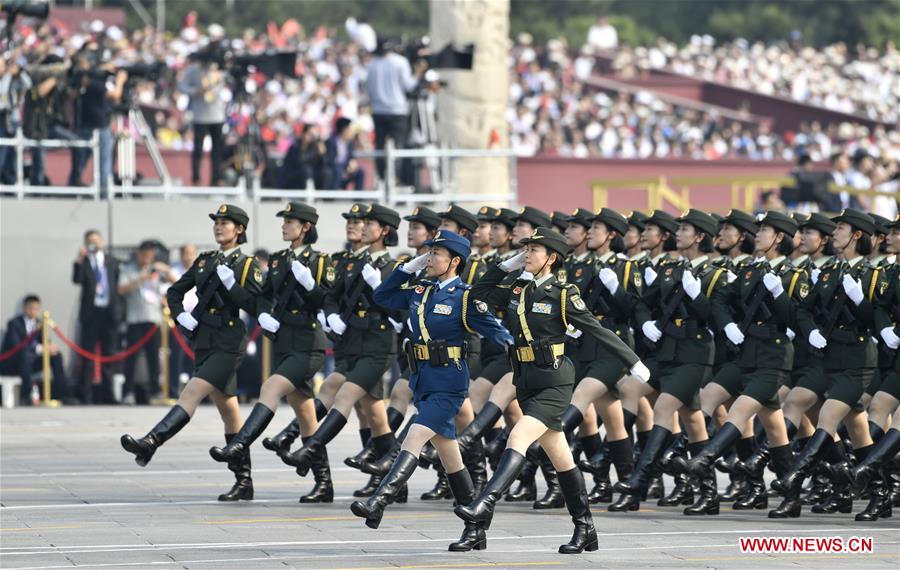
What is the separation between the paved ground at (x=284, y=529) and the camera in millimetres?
11484

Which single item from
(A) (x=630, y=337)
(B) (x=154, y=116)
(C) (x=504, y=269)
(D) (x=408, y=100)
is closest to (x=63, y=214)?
(D) (x=408, y=100)

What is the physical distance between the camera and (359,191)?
25234 millimetres

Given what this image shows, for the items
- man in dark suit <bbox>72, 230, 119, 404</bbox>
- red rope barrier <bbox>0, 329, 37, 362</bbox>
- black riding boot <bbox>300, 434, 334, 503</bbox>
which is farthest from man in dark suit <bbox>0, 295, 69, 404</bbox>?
black riding boot <bbox>300, 434, 334, 503</bbox>

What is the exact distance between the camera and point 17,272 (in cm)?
2356

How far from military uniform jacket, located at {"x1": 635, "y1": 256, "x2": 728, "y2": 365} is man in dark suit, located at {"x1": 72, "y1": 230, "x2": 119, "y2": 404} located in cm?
1032

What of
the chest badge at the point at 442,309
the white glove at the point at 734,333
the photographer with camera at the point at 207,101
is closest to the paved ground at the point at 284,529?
the white glove at the point at 734,333

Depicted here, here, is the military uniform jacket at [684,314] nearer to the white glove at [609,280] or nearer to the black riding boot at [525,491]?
the white glove at [609,280]

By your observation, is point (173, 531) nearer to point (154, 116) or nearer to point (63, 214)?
point (63, 214)

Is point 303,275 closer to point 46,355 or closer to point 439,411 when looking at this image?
point 439,411

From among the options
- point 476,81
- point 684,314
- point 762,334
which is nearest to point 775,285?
point 762,334

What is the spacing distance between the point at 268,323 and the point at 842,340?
4136mm

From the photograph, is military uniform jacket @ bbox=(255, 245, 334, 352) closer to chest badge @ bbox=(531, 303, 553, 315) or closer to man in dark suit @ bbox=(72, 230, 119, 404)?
chest badge @ bbox=(531, 303, 553, 315)

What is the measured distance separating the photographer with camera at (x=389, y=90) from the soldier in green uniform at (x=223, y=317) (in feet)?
36.4

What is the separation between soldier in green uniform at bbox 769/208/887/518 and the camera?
13664 millimetres
